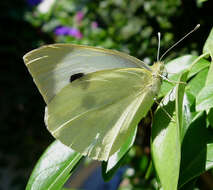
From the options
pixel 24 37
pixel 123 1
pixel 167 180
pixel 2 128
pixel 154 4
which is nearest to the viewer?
pixel 167 180

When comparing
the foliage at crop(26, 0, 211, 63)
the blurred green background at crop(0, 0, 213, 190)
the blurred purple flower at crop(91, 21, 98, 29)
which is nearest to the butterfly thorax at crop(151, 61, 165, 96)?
the blurred green background at crop(0, 0, 213, 190)

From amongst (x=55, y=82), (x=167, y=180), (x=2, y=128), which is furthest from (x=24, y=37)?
(x=167, y=180)

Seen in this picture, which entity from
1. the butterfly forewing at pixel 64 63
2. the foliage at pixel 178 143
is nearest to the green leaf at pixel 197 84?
the foliage at pixel 178 143

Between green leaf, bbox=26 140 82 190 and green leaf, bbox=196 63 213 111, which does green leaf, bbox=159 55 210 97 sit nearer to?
green leaf, bbox=196 63 213 111

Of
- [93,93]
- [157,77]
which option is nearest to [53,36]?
[93,93]

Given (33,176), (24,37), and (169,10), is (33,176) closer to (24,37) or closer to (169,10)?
(169,10)
